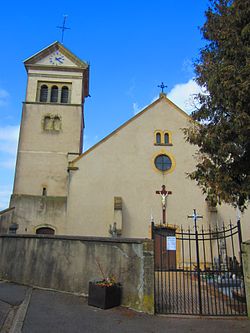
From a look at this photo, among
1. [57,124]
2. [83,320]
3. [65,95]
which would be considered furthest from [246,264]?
[65,95]

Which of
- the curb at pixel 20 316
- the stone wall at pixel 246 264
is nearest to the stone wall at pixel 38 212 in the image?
the curb at pixel 20 316

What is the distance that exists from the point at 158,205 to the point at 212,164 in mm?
10409

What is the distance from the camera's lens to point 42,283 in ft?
32.5

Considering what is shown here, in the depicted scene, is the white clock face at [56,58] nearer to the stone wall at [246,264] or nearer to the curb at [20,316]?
the curb at [20,316]

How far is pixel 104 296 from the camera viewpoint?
25.3ft

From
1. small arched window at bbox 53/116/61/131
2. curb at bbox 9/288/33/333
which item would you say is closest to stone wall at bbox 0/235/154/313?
curb at bbox 9/288/33/333

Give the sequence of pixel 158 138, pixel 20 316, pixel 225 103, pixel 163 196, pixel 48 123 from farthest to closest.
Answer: pixel 48 123 < pixel 158 138 < pixel 163 196 < pixel 225 103 < pixel 20 316

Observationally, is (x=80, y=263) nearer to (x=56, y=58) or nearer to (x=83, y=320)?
(x=83, y=320)

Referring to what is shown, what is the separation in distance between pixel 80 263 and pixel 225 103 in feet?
19.9

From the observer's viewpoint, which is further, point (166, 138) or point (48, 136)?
point (48, 136)

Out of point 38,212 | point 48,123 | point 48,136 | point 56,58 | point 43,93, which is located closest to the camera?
point 38,212

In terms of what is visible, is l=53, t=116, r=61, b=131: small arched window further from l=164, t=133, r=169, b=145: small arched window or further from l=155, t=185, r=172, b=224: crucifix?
l=155, t=185, r=172, b=224: crucifix

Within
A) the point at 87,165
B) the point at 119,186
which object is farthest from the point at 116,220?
the point at 87,165

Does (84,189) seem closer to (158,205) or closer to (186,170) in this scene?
(158,205)
